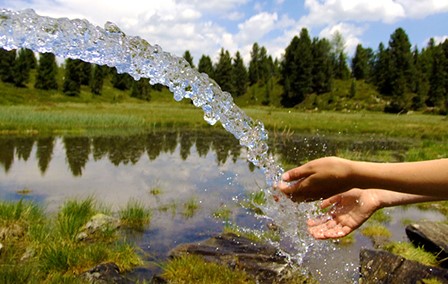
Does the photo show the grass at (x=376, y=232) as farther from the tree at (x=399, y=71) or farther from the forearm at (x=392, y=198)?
the tree at (x=399, y=71)


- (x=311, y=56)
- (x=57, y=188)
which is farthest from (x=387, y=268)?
(x=311, y=56)

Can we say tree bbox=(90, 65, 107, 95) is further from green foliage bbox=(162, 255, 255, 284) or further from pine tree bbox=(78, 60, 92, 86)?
green foliage bbox=(162, 255, 255, 284)

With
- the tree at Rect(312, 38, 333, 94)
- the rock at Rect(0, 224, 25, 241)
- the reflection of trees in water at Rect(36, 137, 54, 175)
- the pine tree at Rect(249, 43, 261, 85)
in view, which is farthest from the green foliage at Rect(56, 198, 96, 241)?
the pine tree at Rect(249, 43, 261, 85)

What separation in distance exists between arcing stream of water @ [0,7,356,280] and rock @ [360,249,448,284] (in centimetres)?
144

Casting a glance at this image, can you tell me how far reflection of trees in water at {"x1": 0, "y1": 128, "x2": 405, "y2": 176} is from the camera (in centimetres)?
1251

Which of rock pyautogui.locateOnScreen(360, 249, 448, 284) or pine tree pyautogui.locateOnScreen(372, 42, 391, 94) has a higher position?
pine tree pyautogui.locateOnScreen(372, 42, 391, 94)

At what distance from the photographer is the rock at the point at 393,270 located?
3968 millimetres

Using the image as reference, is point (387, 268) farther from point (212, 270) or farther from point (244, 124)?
point (244, 124)

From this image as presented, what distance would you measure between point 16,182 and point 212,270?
20.5 feet

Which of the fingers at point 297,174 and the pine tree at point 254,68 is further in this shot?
the pine tree at point 254,68

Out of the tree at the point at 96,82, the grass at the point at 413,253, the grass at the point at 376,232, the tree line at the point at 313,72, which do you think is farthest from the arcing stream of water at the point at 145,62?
the tree at the point at 96,82

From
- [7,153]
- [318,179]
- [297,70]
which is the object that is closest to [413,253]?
[318,179]

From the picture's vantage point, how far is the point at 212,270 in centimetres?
443

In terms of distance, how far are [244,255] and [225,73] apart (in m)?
62.5
